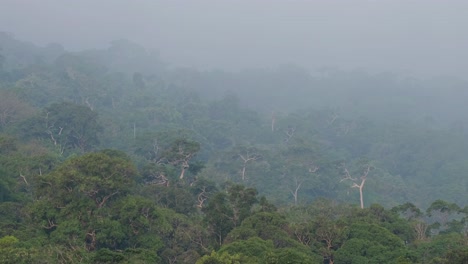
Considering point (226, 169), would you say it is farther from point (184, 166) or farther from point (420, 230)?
point (420, 230)

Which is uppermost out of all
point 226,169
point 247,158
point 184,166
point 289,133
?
point 184,166

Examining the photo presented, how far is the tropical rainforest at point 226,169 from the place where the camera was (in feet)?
73.4

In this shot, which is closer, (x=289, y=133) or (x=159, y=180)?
(x=159, y=180)

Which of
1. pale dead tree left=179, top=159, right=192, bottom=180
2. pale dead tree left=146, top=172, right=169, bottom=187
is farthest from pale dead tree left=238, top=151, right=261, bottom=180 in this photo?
pale dead tree left=146, top=172, right=169, bottom=187

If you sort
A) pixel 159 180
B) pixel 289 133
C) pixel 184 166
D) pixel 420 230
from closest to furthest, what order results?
pixel 420 230, pixel 159 180, pixel 184 166, pixel 289 133

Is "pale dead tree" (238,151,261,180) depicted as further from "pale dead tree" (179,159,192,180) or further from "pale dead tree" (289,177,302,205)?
"pale dead tree" (179,159,192,180)

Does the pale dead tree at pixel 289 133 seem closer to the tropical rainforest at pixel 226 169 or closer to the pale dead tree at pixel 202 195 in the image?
the tropical rainforest at pixel 226 169

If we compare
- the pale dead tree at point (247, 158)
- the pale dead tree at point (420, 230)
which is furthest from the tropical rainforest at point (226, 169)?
the pale dead tree at point (247, 158)

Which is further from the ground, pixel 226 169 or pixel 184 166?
pixel 184 166

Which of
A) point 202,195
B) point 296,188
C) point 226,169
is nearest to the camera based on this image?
point 202,195

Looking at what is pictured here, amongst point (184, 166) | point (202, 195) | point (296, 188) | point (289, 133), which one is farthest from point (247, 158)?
point (289, 133)

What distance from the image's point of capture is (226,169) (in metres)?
51.6

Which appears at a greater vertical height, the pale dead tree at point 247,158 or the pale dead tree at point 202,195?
the pale dead tree at point 202,195

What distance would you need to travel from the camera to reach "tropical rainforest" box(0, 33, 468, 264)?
2236cm
